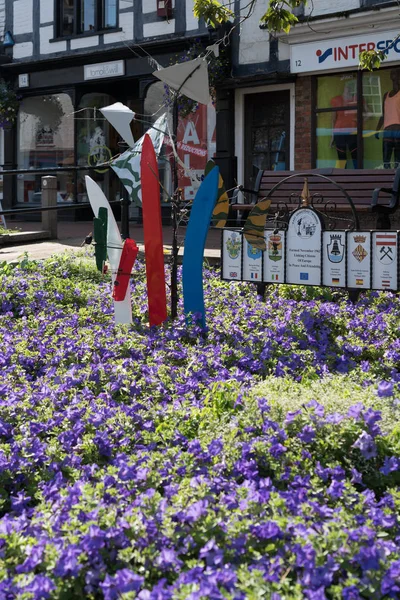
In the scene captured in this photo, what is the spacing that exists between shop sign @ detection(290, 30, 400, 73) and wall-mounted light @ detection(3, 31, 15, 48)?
24.3 ft

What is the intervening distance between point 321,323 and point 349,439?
2.46 metres

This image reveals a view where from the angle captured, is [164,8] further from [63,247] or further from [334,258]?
[334,258]

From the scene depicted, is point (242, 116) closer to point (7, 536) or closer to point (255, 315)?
point (255, 315)

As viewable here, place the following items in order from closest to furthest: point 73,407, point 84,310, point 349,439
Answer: point 349,439
point 73,407
point 84,310

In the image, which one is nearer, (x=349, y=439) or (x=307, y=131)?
(x=349, y=439)

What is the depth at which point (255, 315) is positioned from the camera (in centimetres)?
556

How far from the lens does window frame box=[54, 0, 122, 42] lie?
53.9ft

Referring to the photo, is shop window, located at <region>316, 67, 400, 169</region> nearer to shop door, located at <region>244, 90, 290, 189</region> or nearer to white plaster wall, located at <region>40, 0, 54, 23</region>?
shop door, located at <region>244, 90, 290, 189</region>

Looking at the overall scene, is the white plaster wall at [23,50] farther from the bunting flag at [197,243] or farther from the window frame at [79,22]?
the bunting flag at [197,243]

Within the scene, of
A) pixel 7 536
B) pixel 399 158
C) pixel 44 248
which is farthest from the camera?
pixel 399 158

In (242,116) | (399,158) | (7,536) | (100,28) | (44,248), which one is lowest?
(7,536)

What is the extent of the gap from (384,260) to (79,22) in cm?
1328

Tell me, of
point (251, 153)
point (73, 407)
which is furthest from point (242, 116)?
point (73, 407)

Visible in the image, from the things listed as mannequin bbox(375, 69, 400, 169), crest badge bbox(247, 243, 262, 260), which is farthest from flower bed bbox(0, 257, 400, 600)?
mannequin bbox(375, 69, 400, 169)
